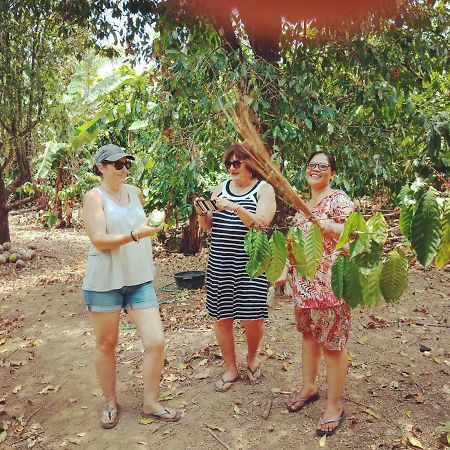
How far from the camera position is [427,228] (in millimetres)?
1126

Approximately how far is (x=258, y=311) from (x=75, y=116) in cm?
868

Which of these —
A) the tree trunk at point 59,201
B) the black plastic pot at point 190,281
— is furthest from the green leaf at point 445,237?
the tree trunk at point 59,201

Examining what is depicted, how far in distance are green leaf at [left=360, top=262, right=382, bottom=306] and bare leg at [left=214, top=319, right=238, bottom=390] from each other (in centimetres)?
167

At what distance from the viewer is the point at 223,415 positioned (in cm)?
279

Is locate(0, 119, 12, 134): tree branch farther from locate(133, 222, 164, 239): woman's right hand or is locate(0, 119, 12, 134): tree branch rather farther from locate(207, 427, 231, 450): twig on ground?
locate(207, 427, 231, 450): twig on ground

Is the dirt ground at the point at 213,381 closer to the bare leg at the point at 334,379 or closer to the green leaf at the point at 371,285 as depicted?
the bare leg at the point at 334,379

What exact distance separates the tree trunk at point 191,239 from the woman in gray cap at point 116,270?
543cm

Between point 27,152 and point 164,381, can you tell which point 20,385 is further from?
point 27,152

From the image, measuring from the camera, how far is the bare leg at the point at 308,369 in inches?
103

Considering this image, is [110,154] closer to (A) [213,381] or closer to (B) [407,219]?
(A) [213,381]

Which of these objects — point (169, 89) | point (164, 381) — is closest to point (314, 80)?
point (169, 89)

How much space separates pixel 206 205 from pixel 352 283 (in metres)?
1.54

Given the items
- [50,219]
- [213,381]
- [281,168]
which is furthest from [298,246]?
[50,219]

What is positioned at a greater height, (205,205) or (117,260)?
(205,205)
